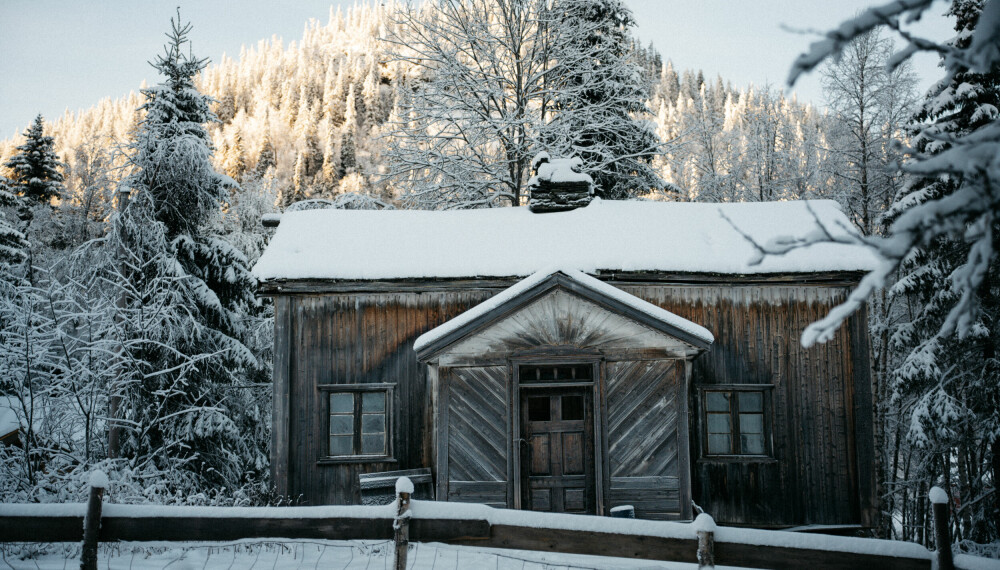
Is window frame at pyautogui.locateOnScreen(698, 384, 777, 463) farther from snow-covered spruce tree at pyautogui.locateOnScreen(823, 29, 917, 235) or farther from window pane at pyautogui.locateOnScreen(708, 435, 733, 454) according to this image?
snow-covered spruce tree at pyautogui.locateOnScreen(823, 29, 917, 235)

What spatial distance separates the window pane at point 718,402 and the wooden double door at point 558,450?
2.20 meters

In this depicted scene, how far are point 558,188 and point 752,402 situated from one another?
18.0ft

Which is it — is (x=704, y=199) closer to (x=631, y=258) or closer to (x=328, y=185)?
(x=631, y=258)

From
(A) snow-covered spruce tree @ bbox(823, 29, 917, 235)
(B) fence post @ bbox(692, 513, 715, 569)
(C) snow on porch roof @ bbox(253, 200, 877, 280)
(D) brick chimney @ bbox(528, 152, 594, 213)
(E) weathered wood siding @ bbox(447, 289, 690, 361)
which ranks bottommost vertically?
(B) fence post @ bbox(692, 513, 715, 569)

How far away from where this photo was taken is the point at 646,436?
9.47 m

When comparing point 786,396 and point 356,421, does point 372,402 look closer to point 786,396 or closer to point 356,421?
point 356,421

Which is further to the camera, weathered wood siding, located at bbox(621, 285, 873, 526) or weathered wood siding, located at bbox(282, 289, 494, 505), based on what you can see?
weathered wood siding, located at bbox(282, 289, 494, 505)

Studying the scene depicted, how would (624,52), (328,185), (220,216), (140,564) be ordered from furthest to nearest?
(328,185), (624,52), (220,216), (140,564)

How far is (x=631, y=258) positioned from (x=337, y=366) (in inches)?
207

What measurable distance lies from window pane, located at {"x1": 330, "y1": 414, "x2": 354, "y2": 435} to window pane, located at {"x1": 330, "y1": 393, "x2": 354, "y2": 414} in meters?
0.11

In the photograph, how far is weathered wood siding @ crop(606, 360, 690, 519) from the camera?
9.30 metres

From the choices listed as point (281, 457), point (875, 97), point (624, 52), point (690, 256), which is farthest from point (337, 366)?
point (875, 97)

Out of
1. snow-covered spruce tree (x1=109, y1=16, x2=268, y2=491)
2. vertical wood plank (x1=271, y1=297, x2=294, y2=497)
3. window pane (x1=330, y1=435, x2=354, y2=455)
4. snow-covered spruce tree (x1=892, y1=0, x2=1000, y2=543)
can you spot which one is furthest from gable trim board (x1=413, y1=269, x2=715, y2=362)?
snow-covered spruce tree (x1=109, y1=16, x2=268, y2=491)

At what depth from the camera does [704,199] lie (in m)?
24.8
